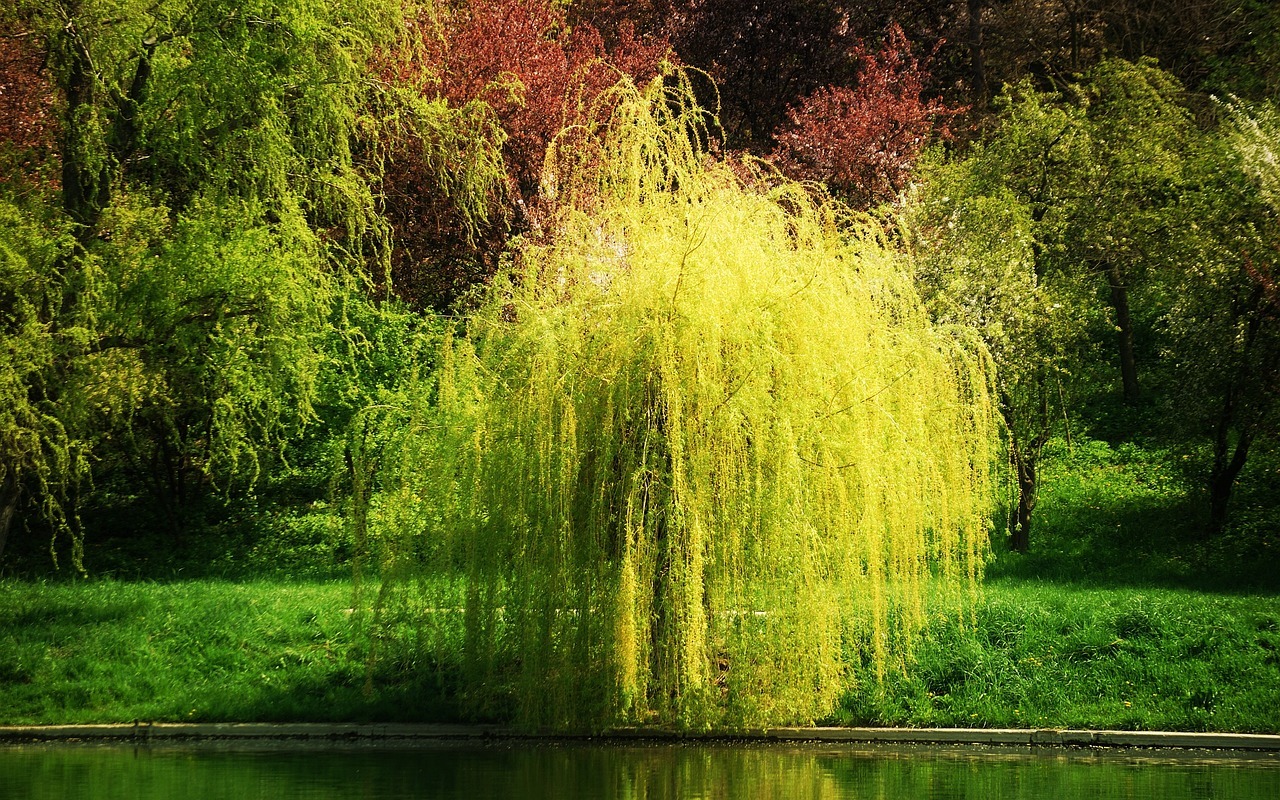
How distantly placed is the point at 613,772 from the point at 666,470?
8.79 feet

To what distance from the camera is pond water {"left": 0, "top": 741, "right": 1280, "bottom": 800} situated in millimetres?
9375

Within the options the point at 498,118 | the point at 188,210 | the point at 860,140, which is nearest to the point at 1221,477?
the point at 860,140

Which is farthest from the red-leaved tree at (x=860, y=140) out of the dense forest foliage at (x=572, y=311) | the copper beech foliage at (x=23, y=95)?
the copper beech foliage at (x=23, y=95)

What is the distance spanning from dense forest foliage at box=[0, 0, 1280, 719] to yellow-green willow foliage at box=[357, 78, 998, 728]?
1.8 inches

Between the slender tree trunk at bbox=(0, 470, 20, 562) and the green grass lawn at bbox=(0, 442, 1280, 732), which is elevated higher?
the slender tree trunk at bbox=(0, 470, 20, 562)

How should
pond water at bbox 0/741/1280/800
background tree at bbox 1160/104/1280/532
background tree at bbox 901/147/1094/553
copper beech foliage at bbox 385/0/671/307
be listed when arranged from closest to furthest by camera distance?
pond water at bbox 0/741/1280/800, background tree at bbox 1160/104/1280/532, background tree at bbox 901/147/1094/553, copper beech foliage at bbox 385/0/671/307

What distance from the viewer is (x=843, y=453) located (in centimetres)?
1194

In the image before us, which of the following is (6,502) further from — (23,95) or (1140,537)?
(1140,537)

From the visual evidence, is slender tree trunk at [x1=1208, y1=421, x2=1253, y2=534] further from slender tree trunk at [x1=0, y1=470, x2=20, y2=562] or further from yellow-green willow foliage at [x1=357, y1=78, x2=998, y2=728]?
slender tree trunk at [x1=0, y1=470, x2=20, y2=562]

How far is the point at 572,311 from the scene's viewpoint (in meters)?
12.1

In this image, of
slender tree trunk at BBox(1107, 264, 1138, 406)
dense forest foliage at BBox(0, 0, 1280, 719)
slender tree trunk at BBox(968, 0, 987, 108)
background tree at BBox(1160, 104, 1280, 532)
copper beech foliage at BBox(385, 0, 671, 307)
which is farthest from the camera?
slender tree trunk at BBox(968, 0, 987, 108)

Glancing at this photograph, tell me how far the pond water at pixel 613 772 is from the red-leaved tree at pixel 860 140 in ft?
48.1

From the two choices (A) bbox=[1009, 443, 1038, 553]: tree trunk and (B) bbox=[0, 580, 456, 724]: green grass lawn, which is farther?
(A) bbox=[1009, 443, 1038, 553]: tree trunk

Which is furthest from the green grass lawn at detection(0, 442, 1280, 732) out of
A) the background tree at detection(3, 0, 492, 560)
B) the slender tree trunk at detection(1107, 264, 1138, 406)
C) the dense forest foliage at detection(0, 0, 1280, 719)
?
the slender tree trunk at detection(1107, 264, 1138, 406)
